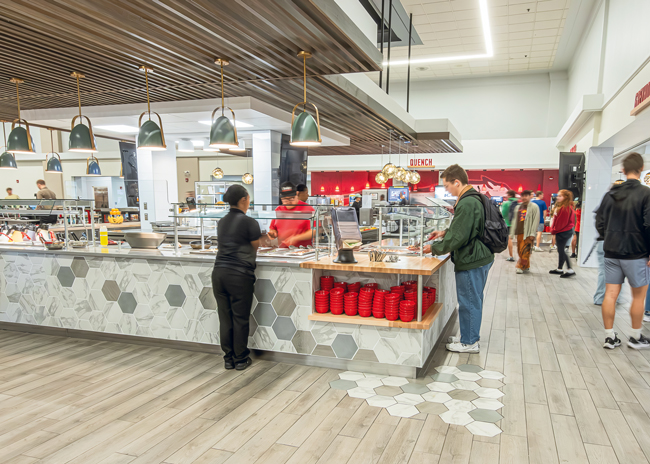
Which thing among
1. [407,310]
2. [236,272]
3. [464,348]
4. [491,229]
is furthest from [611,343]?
[236,272]

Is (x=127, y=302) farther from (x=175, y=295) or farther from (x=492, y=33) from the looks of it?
(x=492, y=33)

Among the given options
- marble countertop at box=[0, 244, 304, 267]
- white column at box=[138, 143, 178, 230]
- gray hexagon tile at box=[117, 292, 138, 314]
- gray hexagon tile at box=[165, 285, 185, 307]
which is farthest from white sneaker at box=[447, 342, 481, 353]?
white column at box=[138, 143, 178, 230]

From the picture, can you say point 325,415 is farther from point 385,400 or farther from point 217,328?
point 217,328

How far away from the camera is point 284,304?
3414 mm

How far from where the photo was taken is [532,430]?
245cm

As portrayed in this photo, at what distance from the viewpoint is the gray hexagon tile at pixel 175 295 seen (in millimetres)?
3666

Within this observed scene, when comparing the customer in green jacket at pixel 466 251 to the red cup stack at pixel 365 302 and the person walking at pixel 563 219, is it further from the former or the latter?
the person walking at pixel 563 219

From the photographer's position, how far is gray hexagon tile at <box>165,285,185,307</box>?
367 centimetres

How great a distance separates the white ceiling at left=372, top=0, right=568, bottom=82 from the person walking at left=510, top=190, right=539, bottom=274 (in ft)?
12.0

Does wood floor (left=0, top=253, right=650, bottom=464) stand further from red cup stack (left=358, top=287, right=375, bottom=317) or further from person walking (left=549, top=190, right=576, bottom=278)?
person walking (left=549, top=190, right=576, bottom=278)

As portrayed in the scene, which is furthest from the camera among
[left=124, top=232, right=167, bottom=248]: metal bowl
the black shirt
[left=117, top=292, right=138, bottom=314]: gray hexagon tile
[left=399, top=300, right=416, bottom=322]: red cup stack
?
[left=124, top=232, right=167, bottom=248]: metal bowl

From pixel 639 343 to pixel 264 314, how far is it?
3305 millimetres

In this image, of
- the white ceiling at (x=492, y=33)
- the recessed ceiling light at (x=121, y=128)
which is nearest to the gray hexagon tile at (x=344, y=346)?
the recessed ceiling light at (x=121, y=128)

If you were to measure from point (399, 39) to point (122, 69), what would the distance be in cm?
706
